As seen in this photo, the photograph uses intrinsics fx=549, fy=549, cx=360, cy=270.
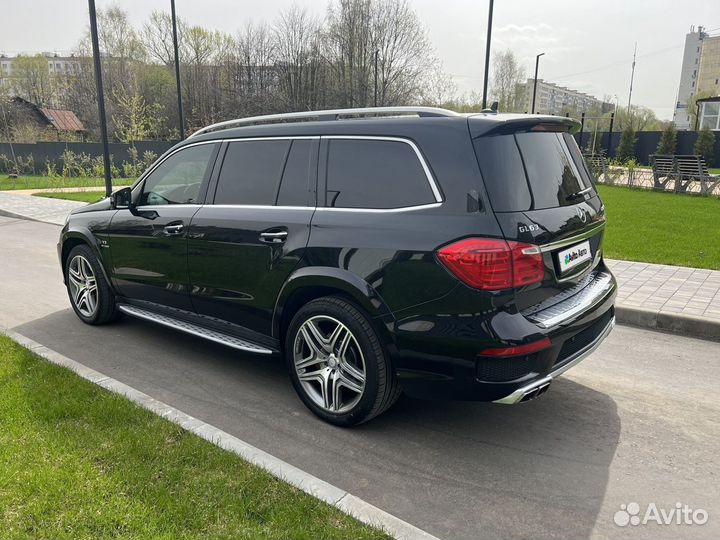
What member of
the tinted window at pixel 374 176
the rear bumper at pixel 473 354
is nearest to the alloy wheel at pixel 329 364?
the rear bumper at pixel 473 354

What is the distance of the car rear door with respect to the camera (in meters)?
2.98

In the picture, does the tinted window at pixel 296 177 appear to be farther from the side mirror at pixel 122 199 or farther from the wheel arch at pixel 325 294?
the side mirror at pixel 122 199

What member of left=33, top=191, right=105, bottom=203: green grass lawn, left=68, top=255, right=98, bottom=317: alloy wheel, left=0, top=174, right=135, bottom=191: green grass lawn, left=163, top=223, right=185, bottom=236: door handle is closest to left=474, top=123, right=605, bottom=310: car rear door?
left=163, top=223, right=185, bottom=236: door handle

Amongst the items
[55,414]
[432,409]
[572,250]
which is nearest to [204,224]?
[55,414]

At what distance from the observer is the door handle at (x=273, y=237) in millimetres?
Result: 3665

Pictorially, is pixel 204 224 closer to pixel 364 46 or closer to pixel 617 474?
pixel 617 474

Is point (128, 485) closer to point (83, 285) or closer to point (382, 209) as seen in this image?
point (382, 209)

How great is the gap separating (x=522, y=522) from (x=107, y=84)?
56846 mm

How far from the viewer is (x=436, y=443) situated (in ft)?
11.2

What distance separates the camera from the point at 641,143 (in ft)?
136

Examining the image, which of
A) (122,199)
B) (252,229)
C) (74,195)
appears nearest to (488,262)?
(252,229)

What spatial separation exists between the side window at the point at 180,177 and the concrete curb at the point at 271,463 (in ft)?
4.99

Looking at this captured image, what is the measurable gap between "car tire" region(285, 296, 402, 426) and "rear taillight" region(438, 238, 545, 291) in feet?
2.22

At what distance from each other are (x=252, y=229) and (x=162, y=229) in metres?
1.12
